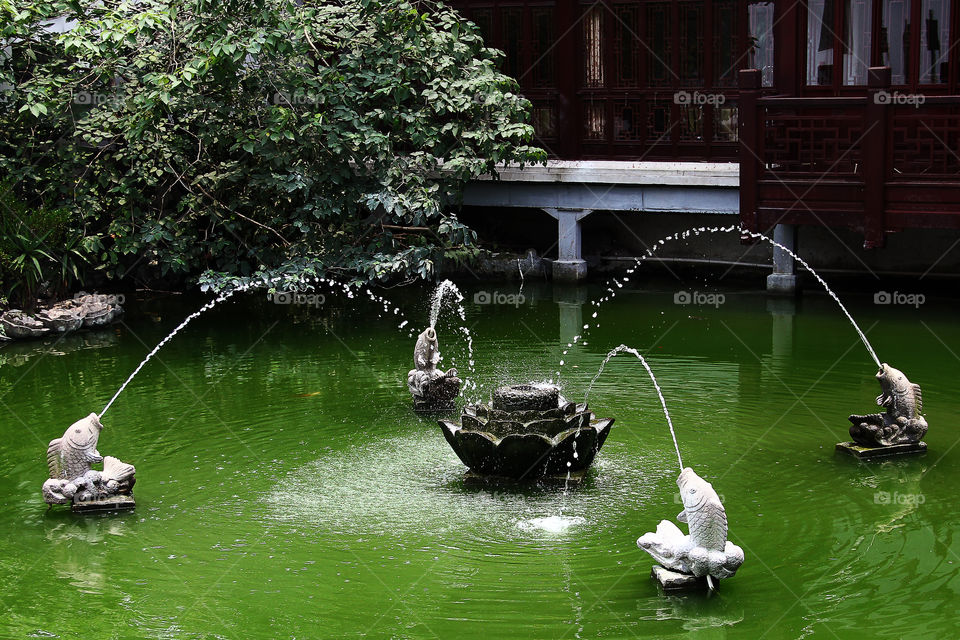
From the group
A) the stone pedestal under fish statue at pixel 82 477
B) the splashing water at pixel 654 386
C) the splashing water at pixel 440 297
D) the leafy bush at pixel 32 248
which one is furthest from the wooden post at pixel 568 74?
the stone pedestal under fish statue at pixel 82 477

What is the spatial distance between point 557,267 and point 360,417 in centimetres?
724

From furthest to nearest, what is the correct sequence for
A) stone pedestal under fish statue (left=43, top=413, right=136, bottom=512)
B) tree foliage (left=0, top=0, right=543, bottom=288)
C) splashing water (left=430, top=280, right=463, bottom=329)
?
splashing water (left=430, top=280, right=463, bottom=329)
tree foliage (left=0, top=0, right=543, bottom=288)
stone pedestal under fish statue (left=43, top=413, right=136, bottom=512)

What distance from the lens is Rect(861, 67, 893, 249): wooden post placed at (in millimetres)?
14664

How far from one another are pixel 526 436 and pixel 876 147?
24.1 ft

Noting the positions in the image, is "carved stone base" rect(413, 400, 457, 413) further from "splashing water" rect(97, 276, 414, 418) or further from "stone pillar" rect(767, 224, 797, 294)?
"stone pillar" rect(767, 224, 797, 294)

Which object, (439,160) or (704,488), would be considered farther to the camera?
(439,160)

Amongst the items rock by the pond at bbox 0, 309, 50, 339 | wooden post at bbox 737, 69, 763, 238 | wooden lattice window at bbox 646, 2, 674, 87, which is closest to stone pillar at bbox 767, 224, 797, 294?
wooden post at bbox 737, 69, 763, 238

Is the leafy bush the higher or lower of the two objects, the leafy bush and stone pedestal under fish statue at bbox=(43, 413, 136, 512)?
the higher

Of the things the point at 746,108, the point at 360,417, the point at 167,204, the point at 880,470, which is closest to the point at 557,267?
the point at 746,108

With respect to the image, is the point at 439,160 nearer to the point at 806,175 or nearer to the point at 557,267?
the point at 557,267

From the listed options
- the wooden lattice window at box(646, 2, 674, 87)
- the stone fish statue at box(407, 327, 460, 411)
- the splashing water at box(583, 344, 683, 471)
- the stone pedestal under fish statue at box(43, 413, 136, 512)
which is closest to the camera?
the stone pedestal under fish statue at box(43, 413, 136, 512)

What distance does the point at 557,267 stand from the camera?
18.3 meters

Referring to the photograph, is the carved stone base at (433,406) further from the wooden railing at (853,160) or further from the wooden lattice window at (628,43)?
the wooden lattice window at (628,43)

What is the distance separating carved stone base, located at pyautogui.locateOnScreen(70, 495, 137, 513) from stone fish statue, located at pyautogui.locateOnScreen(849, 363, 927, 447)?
18.1 feet
